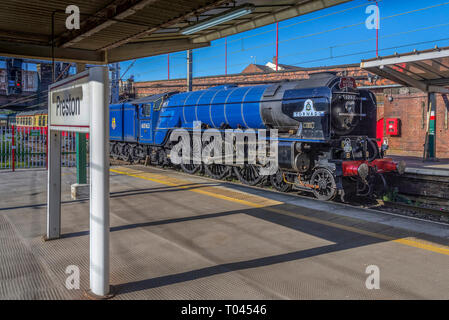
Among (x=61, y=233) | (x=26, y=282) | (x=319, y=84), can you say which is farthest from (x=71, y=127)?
(x=319, y=84)

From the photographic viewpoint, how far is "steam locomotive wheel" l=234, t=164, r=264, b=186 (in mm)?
10923

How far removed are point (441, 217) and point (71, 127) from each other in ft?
27.8

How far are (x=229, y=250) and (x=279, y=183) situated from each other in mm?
5732

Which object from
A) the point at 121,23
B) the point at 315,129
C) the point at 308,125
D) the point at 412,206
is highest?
the point at 121,23

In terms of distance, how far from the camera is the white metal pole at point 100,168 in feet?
11.5

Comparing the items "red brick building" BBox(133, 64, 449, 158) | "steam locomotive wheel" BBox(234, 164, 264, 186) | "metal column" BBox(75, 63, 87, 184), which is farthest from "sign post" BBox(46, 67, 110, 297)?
"red brick building" BBox(133, 64, 449, 158)

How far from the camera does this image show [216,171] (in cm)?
1268

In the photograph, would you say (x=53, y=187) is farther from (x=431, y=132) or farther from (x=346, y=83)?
(x=431, y=132)

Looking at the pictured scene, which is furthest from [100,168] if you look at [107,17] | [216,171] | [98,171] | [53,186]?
[216,171]

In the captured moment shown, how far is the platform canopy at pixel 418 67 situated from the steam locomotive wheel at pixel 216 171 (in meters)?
7.51

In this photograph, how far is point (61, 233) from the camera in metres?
5.55

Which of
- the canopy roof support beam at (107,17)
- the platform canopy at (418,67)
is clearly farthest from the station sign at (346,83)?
the canopy roof support beam at (107,17)

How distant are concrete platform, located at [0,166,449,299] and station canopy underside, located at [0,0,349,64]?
10.6ft
